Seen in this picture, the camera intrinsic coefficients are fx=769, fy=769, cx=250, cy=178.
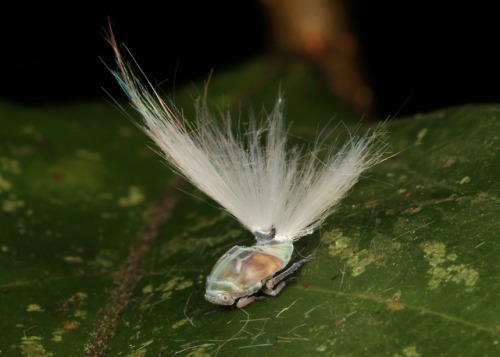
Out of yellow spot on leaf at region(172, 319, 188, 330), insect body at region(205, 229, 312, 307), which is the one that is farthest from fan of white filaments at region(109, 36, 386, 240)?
yellow spot on leaf at region(172, 319, 188, 330)

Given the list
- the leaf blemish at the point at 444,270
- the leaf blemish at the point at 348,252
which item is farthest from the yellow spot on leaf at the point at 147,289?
the leaf blemish at the point at 444,270

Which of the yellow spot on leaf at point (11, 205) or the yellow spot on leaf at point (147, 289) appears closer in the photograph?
the yellow spot on leaf at point (147, 289)

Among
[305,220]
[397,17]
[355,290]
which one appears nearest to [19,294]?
[305,220]

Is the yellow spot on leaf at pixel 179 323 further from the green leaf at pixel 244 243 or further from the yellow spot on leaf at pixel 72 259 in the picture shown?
the yellow spot on leaf at pixel 72 259

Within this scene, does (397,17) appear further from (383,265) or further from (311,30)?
(383,265)

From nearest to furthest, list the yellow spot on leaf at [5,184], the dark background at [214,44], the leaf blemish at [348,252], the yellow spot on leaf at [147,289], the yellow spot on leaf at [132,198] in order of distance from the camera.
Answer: the leaf blemish at [348,252] < the yellow spot on leaf at [147,289] < the yellow spot on leaf at [5,184] < the yellow spot on leaf at [132,198] < the dark background at [214,44]

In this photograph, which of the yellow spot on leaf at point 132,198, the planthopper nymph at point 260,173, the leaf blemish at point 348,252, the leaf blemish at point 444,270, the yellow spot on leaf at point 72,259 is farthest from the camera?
the yellow spot on leaf at point 132,198

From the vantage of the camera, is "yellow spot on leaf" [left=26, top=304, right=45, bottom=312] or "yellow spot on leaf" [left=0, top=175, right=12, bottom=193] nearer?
"yellow spot on leaf" [left=26, top=304, right=45, bottom=312]

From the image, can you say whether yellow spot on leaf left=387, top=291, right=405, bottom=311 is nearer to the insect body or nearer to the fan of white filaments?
the insect body
